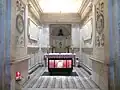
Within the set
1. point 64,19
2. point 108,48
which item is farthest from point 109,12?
point 64,19

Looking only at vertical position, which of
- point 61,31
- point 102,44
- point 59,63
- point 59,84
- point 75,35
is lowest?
point 59,84

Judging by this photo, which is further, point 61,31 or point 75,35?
point 61,31

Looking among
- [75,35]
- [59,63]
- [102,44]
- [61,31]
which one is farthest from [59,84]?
[61,31]

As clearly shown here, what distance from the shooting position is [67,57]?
23.2 feet

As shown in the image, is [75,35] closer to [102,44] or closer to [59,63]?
[59,63]

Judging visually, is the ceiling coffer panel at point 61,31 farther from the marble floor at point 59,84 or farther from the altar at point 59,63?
the marble floor at point 59,84

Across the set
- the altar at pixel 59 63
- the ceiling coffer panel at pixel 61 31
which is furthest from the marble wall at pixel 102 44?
the ceiling coffer panel at pixel 61 31

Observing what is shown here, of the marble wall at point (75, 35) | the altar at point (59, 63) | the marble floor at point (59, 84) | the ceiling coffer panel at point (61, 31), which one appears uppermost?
the ceiling coffer panel at point (61, 31)

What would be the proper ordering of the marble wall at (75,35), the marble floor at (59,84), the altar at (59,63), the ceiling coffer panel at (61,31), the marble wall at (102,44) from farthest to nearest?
1. the ceiling coffer panel at (61,31)
2. the marble wall at (75,35)
3. the altar at (59,63)
4. the marble floor at (59,84)
5. the marble wall at (102,44)

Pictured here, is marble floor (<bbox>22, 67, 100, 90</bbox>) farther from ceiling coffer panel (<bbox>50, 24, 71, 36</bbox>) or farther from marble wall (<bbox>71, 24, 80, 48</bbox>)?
ceiling coffer panel (<bbox>50, 24, 71, 36</bbox>)

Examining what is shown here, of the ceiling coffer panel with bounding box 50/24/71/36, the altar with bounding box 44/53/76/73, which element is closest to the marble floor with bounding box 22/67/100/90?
the altar with bounding box 44/53/76/73

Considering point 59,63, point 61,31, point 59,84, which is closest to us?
point 59,84

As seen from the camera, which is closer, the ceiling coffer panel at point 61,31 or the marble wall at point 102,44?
the marble wall at point 102,44

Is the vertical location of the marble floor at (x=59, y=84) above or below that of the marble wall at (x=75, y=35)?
below
